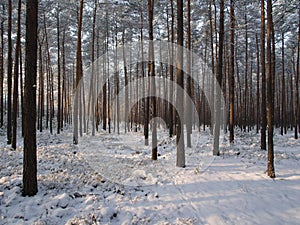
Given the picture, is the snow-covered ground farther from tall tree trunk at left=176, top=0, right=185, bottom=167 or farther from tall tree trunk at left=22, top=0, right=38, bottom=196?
tall tree trunk at left=176, top=0, right=185, bottom=167

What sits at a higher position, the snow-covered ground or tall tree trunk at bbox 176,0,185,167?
tall tree trunk at bbox 176,0,185,167

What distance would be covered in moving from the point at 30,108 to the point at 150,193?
13.9 ft

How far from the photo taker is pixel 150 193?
6344 mm

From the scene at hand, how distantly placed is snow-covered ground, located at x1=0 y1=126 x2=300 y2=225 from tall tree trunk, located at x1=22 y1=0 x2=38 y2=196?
419 mm

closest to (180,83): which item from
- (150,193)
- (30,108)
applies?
(150,193)

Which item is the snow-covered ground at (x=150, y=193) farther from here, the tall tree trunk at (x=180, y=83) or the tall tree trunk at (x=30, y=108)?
the tall tree trunk at (x=180, y=83)

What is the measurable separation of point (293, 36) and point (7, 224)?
2825cm

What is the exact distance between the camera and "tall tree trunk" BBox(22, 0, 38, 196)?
573 cm

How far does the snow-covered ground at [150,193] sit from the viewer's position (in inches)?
198

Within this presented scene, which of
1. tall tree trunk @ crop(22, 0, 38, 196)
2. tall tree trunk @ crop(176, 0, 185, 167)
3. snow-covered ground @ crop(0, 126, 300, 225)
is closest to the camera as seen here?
snow-covered ground @ crop(0, 126, 300, 225)

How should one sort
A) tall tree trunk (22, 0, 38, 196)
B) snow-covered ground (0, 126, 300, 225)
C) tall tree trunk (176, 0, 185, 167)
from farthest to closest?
tall tree trunk (176, 0, 185, 167) → tall tree trunk (22, 0, 38, 196) → snow-covered ground (0, 126, 300, 225)

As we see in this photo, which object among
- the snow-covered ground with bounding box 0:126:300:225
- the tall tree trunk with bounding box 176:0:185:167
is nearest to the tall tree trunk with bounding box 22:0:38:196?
the snow-covered ground with bounding box 0:126:300:225

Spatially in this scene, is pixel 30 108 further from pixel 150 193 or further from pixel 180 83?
pixel 180 83

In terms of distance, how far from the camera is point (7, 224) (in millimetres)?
4535
